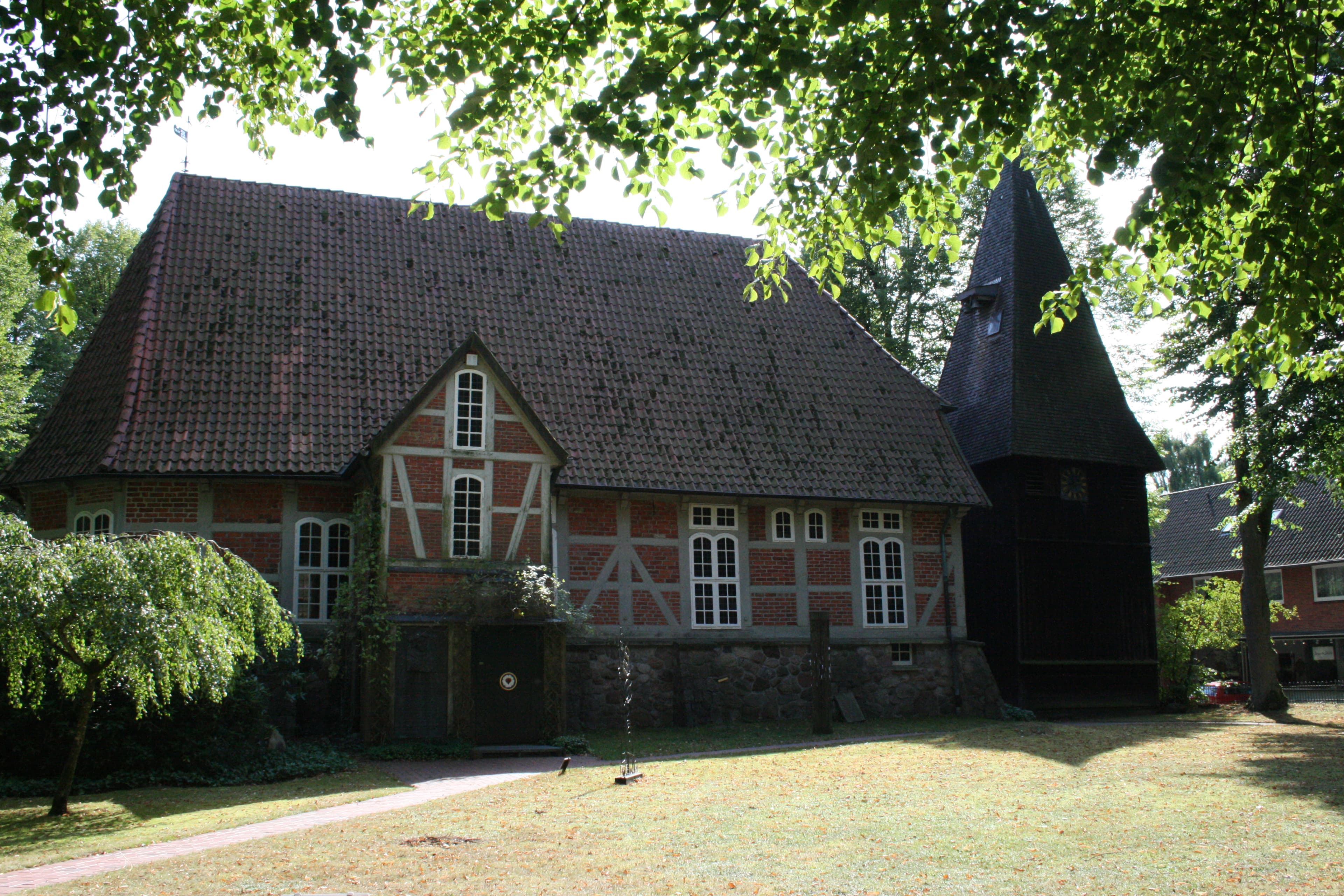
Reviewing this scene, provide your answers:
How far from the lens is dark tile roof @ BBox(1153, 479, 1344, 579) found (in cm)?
3712

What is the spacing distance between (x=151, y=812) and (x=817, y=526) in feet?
43.6

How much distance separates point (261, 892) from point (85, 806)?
20.1 ft

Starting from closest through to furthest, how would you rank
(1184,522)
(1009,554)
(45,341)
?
(1009,554) → (45,341) → (1184,522)

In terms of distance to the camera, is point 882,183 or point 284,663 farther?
point 284,663

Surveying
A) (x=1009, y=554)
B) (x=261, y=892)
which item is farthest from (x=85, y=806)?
Answer: (x=1009, y=554)

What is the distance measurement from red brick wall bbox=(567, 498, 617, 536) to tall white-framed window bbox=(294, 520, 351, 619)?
3.91 m

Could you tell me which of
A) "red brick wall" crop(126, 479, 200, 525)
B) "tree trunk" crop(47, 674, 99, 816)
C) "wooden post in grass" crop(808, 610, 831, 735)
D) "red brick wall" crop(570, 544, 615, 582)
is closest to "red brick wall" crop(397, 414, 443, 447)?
"red brick wall" crop(570, 544, 615, 582)

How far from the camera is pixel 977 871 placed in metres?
8.20

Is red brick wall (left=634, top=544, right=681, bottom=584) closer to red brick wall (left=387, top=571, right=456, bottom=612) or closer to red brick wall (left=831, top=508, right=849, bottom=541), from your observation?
red brick wall (left=831, top=508, right=849, bottom=541)

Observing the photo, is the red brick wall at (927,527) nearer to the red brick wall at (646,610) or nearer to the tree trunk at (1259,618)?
the red brick wall at (646,610)

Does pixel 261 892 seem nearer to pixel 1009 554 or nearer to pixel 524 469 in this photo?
pixel 524 469

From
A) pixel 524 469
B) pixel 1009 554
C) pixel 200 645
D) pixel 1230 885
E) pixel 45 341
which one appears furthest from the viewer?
pixel 45 341

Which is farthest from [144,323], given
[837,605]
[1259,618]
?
[1259,618]

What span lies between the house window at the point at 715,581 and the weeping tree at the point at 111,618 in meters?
9.55
